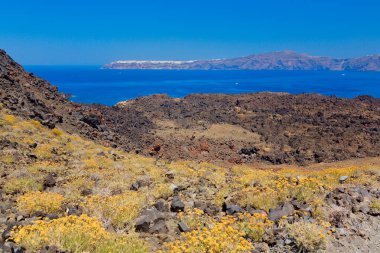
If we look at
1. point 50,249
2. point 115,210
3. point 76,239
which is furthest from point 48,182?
point 50,249

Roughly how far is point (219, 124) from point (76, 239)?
160 ft

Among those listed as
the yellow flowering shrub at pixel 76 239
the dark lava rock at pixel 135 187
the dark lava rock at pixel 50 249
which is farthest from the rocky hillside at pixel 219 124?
the dark lava rock at pixel 50 249

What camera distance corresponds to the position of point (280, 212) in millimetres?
9023

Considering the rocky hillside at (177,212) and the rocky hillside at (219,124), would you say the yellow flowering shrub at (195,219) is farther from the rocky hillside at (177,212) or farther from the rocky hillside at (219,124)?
the rocky hillside at (219,124)

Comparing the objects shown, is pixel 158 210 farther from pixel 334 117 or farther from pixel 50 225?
pixel 334 117

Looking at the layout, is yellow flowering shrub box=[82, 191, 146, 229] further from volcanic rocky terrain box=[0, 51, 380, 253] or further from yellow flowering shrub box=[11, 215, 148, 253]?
yellow flowering shrub box=[11, 215, 148, 253]

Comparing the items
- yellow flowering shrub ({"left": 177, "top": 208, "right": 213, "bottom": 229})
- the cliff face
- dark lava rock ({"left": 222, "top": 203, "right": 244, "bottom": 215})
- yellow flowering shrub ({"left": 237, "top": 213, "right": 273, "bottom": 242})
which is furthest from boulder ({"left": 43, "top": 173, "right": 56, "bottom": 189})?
the cliff face

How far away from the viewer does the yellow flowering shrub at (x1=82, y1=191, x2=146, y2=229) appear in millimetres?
7978

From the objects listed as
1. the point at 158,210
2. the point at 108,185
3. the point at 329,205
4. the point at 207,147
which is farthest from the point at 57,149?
the point at 207,147

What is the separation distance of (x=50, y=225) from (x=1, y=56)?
1376 inches

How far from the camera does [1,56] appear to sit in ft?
119

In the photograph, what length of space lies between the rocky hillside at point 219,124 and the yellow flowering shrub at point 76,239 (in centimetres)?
2064

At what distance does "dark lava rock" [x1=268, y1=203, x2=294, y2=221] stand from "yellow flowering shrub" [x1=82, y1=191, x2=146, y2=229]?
130 inches

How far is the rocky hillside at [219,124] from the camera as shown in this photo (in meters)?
31.7
